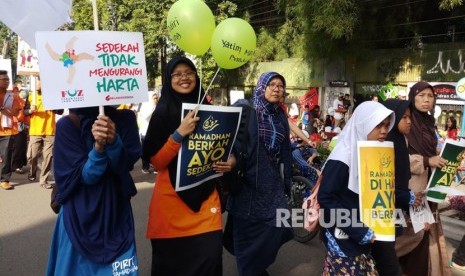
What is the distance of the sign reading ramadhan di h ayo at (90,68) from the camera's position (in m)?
2.08

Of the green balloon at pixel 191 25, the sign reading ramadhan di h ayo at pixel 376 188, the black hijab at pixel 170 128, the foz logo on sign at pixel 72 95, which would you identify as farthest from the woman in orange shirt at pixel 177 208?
the sign reading ramadhan di h ayo at pixel 376 188

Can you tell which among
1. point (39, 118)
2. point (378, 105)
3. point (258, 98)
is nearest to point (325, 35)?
point (39, 118)

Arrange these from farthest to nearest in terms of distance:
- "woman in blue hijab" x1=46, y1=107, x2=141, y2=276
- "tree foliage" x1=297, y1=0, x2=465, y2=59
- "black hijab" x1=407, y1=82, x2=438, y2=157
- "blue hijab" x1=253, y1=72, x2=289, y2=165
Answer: "tree foliage" x1=297, y1=0, x2=465, y2=59
"blue hijab" x1=253, y1=72, x2=289, y2=165
"black hijab" x1=407, y1=82, x2=438, y2=157
"woman in blue hijab" x1=46, y1=107, x2=141, y2=276

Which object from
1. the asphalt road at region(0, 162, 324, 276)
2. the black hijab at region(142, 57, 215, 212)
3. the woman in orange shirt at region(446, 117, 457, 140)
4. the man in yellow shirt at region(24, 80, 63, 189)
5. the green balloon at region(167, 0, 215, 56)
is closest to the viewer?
the black hijab at region(142, 57, 215, 212)

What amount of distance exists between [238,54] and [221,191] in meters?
1.01

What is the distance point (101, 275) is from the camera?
7.72 feet

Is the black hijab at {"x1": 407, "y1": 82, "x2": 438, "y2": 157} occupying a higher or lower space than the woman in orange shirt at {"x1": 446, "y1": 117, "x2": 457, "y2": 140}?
higher

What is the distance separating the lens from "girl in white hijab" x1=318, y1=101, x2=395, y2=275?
2455 mm

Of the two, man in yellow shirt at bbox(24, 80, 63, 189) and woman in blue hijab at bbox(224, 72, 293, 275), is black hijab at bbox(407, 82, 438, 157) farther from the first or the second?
man in yellow shirt at bbox(24, 80, 63, 189)

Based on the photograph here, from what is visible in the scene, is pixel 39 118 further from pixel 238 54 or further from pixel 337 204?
pixel 337 204

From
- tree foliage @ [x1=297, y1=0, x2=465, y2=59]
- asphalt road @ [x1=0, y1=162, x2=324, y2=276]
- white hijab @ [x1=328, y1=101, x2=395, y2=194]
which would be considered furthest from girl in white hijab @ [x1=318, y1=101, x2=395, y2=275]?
tree foliage @ [x1=297, y1=0, x2=465, y2=59]

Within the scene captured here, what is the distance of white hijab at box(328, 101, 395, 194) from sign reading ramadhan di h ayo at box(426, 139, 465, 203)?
0.87 metres

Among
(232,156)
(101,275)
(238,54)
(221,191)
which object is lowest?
(101,275)

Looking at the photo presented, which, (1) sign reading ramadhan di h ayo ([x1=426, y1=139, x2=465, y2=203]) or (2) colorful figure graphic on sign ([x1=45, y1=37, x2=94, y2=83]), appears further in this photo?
(1) sign reading ramadhan di h ayo ([x1=426, y1=139, x2=465, y2=203])
